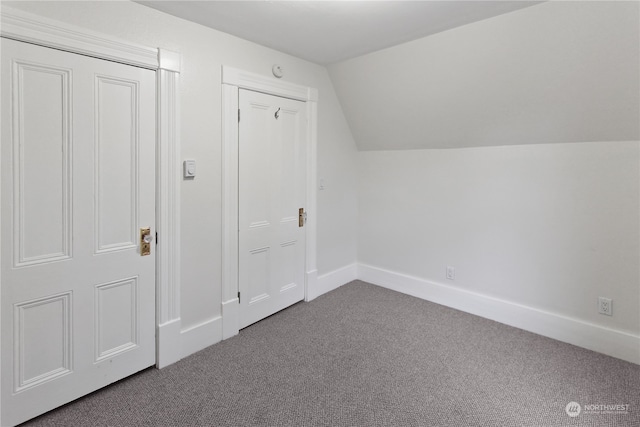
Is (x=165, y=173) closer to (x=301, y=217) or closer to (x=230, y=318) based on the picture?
(x=230, y=318)

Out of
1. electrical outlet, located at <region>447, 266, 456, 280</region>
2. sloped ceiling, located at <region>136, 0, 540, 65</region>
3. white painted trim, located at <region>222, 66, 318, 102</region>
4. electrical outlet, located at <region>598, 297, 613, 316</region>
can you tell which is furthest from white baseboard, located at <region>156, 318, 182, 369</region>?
electrical outlet, located at <region>598, 297, 613, 316</region>

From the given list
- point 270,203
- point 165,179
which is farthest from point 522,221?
point 165,179

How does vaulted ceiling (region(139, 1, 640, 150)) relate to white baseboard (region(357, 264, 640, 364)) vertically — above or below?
above

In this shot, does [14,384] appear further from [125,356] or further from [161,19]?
[161,19]

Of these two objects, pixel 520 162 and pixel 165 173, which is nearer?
pixel 165 173

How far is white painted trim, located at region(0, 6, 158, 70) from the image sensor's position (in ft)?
5.42

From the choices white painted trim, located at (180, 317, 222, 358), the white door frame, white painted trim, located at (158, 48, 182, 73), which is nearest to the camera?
white painted trim, located at (158, 48, 182, 73)

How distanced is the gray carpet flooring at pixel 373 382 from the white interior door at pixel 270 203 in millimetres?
338

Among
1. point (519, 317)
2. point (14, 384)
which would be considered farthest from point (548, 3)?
point (14, 384)

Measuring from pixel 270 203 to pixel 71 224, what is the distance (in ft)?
4.83

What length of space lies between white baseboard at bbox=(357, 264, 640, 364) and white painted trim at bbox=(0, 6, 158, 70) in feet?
9.94

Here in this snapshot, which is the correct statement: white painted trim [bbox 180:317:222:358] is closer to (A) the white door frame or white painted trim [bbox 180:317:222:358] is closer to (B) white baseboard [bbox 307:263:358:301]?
(A) the white door frame

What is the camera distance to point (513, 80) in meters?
2.57

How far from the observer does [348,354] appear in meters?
2.52
